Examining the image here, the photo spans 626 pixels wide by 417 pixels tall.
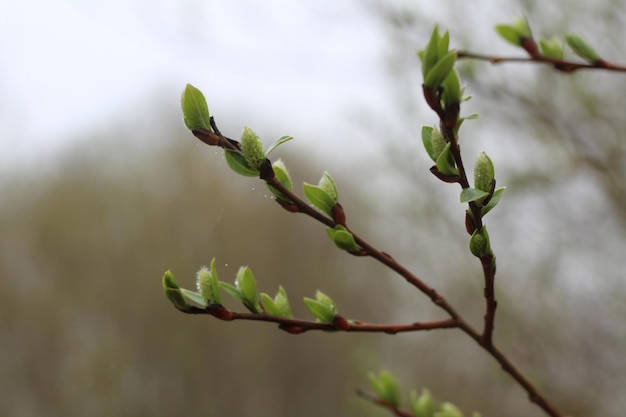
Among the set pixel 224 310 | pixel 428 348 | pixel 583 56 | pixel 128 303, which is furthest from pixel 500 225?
pixel 128 303

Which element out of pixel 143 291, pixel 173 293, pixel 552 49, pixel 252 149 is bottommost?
pixel 173 293

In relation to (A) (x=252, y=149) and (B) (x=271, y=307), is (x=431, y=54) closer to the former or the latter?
(A) (x=252, y=149)

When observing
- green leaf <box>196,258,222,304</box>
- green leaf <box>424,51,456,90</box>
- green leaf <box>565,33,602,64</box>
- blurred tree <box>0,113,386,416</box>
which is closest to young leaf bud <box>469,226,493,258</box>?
green leaf <box>424,51,456,90</box>

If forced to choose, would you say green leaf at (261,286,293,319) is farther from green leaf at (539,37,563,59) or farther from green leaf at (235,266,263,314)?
green leaf at (539,37,563,59)

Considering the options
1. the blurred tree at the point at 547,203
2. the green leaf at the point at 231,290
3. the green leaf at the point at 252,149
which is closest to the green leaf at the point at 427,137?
the green leaf at the point at 252,149

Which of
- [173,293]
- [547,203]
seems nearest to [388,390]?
[173,293]

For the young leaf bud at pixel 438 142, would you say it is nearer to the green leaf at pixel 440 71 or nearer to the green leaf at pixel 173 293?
the green leaf at pixel 440 71
